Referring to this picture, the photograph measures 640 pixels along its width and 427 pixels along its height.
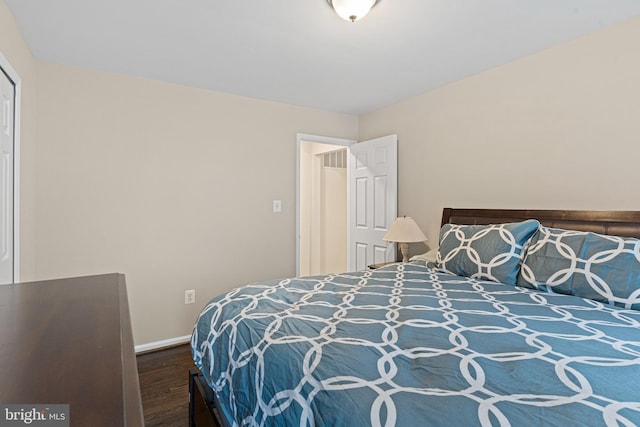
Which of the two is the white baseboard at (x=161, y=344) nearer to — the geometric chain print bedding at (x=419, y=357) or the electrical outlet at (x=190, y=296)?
the electrical outlet at (x=190, y=296)

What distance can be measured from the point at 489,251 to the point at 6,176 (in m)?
2.87

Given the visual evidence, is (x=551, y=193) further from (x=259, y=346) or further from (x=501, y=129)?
(x=259, y=346)

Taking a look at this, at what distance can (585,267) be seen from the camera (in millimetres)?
1660

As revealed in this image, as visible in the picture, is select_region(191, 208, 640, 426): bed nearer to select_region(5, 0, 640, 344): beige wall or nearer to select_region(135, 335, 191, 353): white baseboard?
select_region(5, 0, 640, 344): beige wall

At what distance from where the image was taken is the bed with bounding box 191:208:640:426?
801 millimetres

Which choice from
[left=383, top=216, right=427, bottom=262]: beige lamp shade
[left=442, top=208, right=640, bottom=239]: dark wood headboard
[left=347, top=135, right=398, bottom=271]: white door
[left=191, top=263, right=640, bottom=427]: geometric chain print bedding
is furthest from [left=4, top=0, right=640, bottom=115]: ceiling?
[left=191, top=263, right=640, bottom=427]: geometric chain print bedding

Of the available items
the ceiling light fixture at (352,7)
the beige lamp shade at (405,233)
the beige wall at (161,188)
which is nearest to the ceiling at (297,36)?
the ceiling light fixture at (352,7)

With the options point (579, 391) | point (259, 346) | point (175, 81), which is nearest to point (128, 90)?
point (175, 81)

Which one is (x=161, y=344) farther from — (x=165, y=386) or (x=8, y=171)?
(x=8, y=171)

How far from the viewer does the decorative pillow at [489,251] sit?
1943 millimetres

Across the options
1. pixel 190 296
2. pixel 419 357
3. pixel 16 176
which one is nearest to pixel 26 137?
pixel 16 176

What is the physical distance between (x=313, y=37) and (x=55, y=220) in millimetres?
2322

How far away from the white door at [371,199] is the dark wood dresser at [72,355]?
2869mm

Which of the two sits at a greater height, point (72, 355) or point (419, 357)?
point (72, 355)
